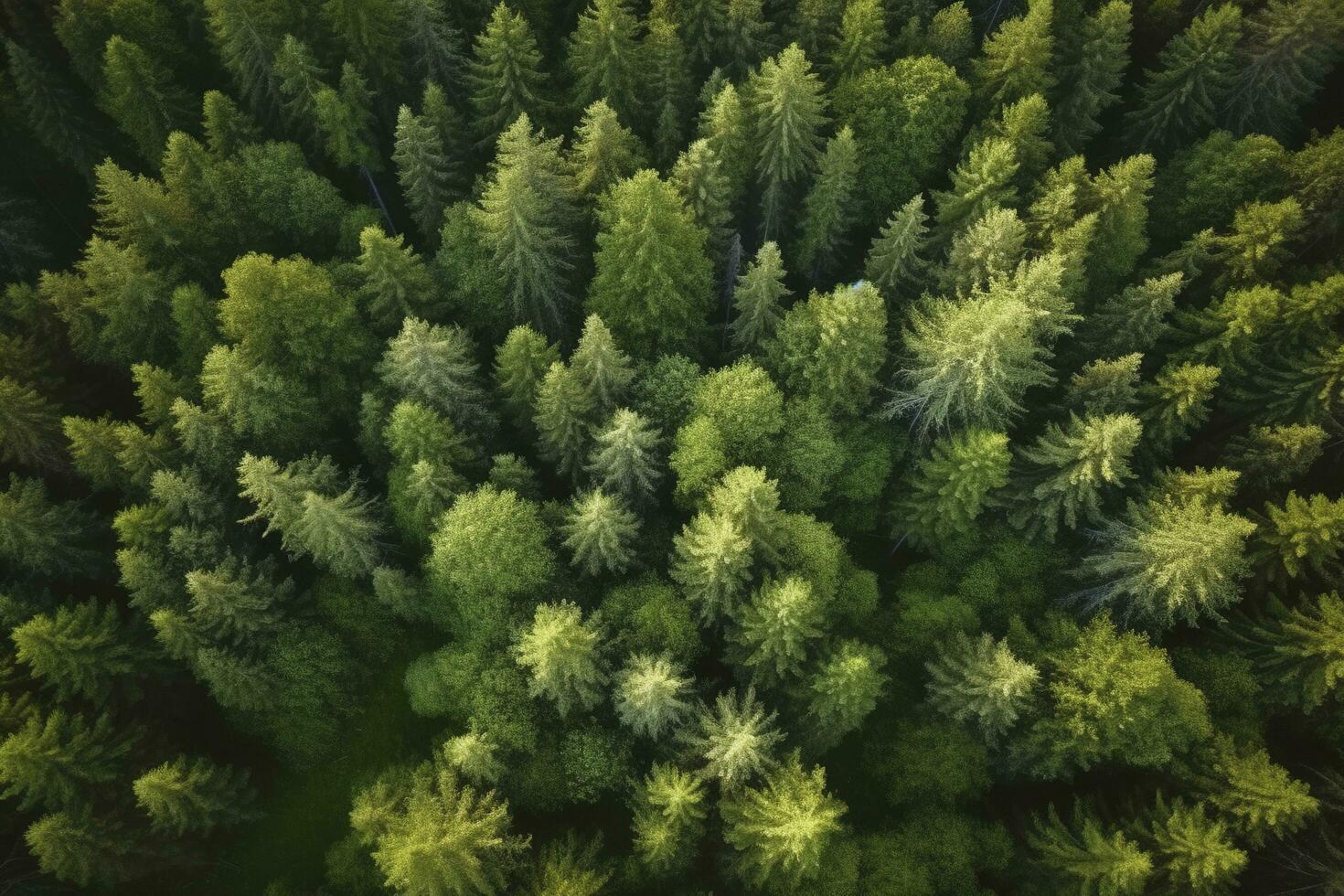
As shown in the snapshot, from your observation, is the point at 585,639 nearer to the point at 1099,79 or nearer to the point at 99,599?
the point at 99,599

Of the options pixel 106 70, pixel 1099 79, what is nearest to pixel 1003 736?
pixel 1099 79

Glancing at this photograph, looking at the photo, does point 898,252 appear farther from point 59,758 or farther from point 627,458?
point 59,758

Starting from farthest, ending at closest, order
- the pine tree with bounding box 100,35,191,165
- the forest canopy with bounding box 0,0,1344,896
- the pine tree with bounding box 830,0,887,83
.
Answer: the pine tree with bounding box 830,0,887,83 → the pine tree with bounding box 100,35,191,165 → the forest canopy with bounding box 0,0,1344,896

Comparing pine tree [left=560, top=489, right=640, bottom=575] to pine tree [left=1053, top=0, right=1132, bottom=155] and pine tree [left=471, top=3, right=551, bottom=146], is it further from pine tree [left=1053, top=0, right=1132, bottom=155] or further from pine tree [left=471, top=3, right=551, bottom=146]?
pine tree [left=1053, top=0, right=1132, bottom=155]

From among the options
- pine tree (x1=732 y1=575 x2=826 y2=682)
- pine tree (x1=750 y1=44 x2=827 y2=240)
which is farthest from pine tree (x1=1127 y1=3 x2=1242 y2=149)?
pine tree (x1=732 y1=575 x2=826 y2=682)

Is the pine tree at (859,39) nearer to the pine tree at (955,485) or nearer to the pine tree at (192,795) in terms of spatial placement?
the pine tree at (955,485)

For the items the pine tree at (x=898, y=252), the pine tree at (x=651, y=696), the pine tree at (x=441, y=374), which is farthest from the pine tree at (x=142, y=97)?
the pine tree at (x=651, y=696)
